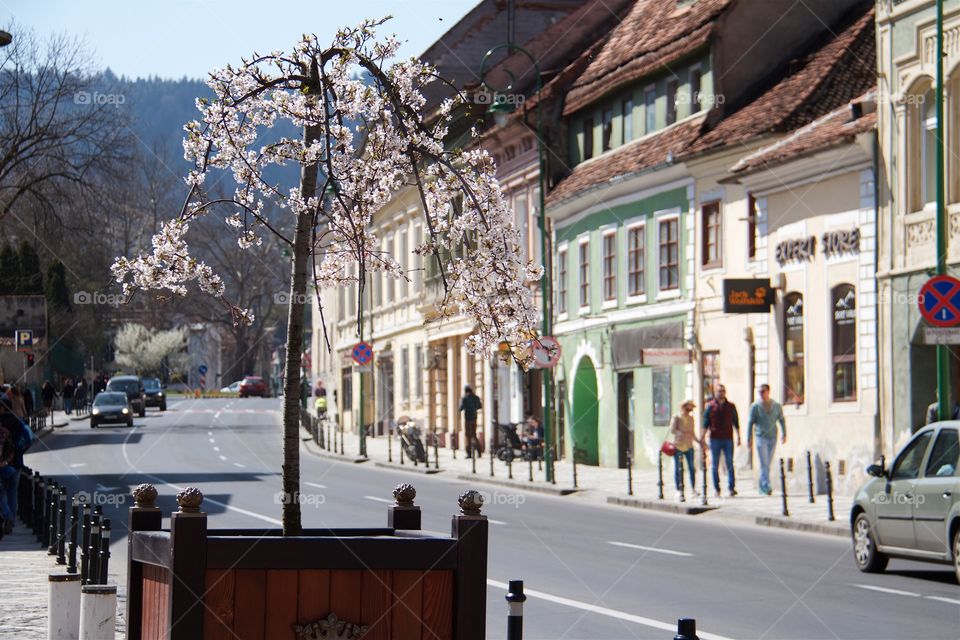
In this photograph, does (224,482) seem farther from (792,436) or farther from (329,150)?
(329,150)

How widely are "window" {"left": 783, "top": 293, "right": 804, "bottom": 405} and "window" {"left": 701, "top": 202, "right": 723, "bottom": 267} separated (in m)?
3.48

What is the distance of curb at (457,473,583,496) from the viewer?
107 ft

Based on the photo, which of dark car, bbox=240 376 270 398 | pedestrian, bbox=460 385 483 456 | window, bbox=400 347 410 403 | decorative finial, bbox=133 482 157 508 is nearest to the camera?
decorative finial, bbox=133 482 157 508

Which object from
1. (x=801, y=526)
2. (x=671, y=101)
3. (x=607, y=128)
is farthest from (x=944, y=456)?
(x=607, y=128)

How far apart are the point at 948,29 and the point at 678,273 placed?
1138 centimetres

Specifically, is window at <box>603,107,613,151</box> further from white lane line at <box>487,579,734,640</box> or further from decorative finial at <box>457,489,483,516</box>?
decorative finial at <box>457,489,483,516</box>

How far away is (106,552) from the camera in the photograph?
1320 cm

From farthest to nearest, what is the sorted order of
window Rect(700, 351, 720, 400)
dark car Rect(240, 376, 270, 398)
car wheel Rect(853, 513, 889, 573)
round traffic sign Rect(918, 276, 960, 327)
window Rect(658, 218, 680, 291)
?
1. dark car Rect(240, 376, 270, 398)
2. window Rect(658, 218, 680, 291)
3. window Rect(700, 351, 720, 400)
4. round traffic sign Rect(918, 276, 960, 327)
5. car wheel Rect(853, 513, 889, 573)

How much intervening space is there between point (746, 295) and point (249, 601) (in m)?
25.9

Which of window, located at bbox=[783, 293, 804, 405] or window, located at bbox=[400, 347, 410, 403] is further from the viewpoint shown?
window, located at bbox=[400, 347, 410, 403]

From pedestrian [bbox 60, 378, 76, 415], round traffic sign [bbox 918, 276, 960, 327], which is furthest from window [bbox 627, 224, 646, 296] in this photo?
pedestrian [bbox 60, 378, 76, 415]

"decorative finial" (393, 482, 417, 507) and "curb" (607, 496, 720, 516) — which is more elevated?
"decorative finial" (393, 482, 417, 507)

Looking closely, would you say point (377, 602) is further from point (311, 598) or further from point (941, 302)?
point (941, 302)

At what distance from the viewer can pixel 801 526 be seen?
23109mm
